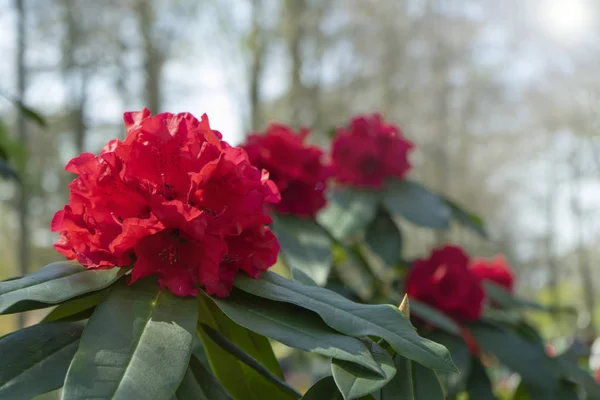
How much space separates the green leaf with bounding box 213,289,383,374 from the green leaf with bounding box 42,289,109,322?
18 centimetres

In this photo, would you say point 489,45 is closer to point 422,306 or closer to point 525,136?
point 525,136

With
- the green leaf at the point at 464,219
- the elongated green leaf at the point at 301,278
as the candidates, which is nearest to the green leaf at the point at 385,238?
the green leaf at the point at 464,219

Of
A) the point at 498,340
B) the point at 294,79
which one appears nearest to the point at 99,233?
the point at 498,340

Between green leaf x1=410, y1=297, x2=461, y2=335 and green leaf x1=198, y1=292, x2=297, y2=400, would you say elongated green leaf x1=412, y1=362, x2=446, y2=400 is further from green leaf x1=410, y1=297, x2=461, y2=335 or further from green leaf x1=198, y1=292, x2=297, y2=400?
green leaf x1=410, y1=297, x2=461, y2=335

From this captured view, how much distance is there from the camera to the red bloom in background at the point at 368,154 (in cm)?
207

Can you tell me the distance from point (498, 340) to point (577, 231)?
14.8m

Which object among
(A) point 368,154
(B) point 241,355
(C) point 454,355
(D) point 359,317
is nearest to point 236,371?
(B) point 241,355

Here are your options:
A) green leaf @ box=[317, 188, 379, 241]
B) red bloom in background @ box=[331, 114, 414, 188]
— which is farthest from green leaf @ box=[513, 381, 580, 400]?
red bloom in background @ box=[331, 114, 414, 188]

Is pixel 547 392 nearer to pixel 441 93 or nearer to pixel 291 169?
pixel 291 169

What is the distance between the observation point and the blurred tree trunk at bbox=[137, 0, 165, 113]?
419 inches

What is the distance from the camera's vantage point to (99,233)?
0.86 m

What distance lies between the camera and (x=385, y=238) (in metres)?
1.96

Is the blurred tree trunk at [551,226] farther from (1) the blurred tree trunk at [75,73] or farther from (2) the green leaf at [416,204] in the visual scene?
(2) the green leaf at [416,204]

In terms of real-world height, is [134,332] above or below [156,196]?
below
